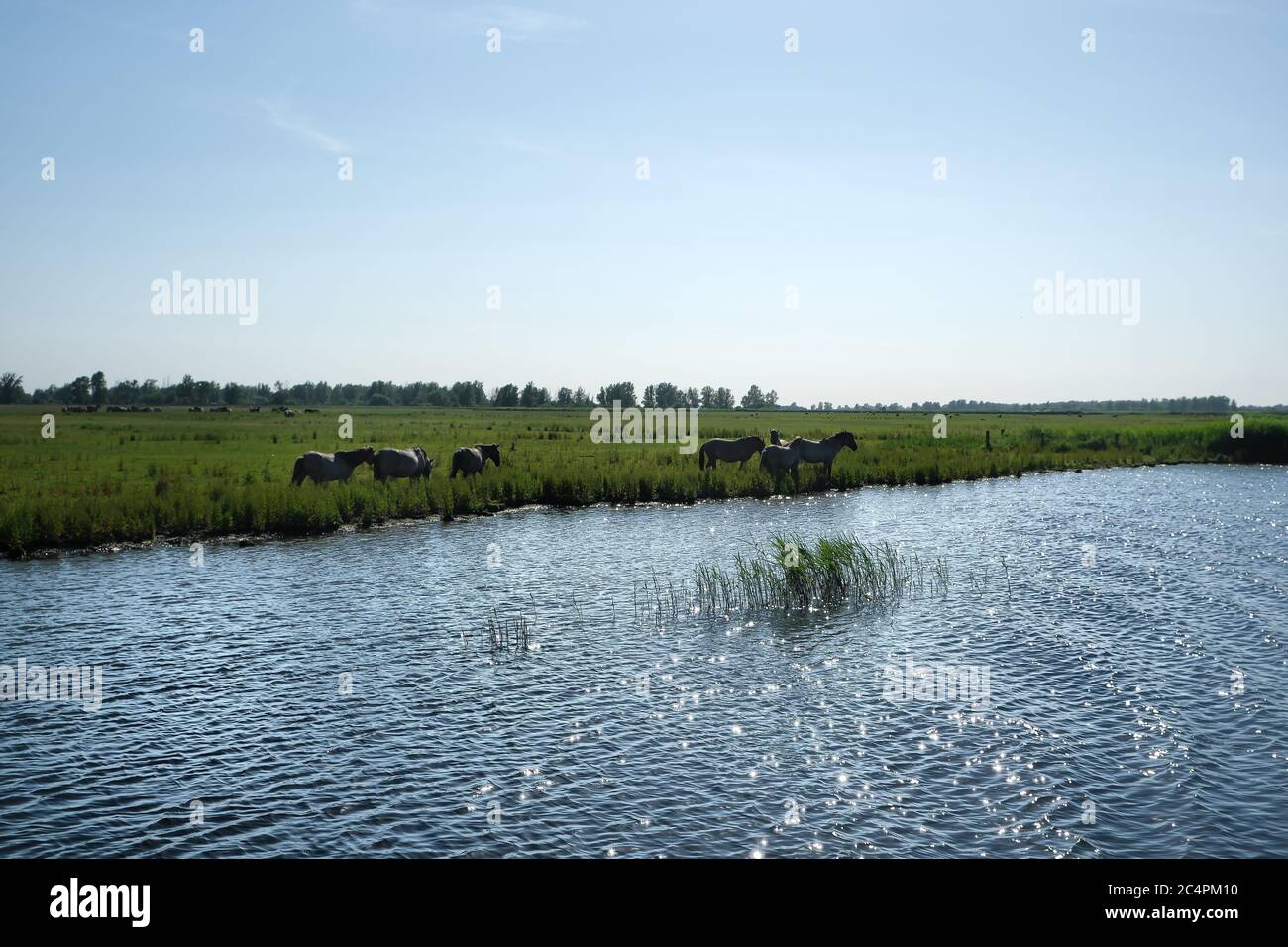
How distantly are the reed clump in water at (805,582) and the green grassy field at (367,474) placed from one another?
45.6 feet

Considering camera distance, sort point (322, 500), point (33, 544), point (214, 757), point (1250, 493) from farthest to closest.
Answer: point (1250, 493)
point (322, 500)
point (33, 544)
point (214, 757)

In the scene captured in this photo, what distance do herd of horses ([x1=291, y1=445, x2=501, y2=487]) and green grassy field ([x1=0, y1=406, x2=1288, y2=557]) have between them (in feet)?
2.63

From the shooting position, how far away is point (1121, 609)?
17375mm

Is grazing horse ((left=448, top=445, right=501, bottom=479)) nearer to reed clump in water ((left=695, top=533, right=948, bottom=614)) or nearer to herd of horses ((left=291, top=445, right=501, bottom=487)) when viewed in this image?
herd of horses ((left=291, top=445, right=501, bottom=487))

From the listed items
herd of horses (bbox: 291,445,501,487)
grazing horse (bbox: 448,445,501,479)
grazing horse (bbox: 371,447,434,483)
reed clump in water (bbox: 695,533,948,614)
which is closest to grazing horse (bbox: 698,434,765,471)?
grazing horse (bbox: 448,445,501,479)

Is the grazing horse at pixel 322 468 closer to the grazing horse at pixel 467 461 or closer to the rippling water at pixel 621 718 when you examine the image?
the grazing horse at pixel 467 461

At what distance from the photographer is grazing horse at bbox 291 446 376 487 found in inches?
1248

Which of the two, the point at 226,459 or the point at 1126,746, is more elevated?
the point at 226,459

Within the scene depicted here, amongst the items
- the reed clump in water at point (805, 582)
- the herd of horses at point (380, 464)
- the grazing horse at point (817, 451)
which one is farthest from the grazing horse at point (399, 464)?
the reed clump in water at point (805, 582)

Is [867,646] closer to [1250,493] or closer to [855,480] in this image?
[855,480]

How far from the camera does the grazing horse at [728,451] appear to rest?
41.8 metres

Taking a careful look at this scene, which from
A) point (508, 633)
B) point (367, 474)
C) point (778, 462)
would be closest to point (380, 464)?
point (367, 474)
